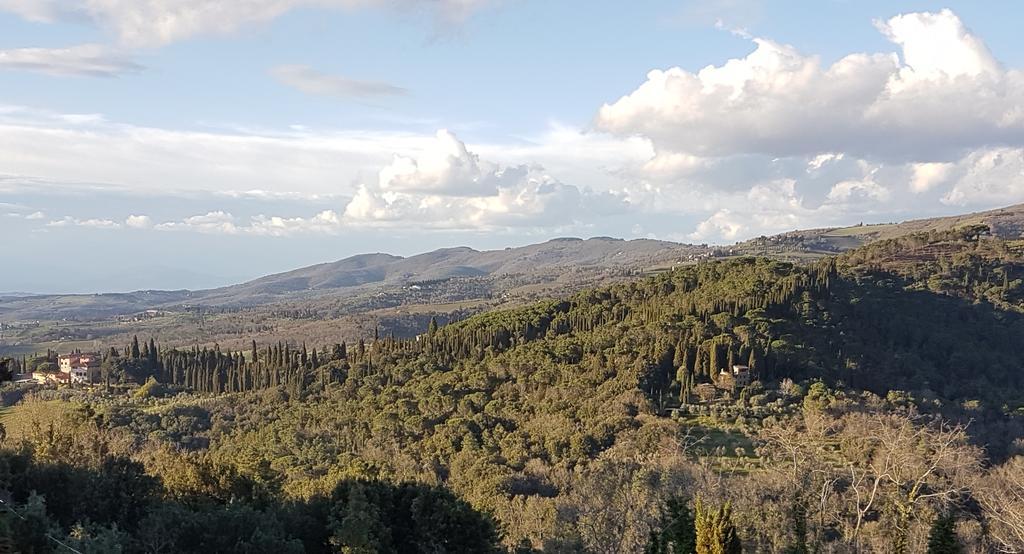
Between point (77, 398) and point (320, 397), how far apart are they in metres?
25.3

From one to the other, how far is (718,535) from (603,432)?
25251 millimetres

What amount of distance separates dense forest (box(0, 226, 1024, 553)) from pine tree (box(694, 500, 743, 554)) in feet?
0.19

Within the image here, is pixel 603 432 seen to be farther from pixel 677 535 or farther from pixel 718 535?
pixel 718 535

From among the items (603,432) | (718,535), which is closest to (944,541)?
(718,535)

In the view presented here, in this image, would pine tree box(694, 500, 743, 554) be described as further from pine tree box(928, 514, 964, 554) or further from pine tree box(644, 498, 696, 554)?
pine tree box(928, 514, 964, 554)

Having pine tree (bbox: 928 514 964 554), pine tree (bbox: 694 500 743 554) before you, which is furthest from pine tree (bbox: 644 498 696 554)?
pine tree (bbox: 928 514 964 554)

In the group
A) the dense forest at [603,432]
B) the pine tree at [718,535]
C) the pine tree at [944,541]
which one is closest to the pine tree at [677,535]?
the dense forest at [603,432]

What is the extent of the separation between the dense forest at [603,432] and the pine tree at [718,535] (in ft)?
0.19

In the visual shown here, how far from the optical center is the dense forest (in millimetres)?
24734

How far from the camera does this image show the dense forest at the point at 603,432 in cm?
2473

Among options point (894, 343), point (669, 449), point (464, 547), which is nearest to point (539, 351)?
point (669, 449)

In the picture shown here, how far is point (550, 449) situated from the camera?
148 feet

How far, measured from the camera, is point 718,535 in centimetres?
2089

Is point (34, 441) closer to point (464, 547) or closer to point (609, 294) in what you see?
point (464, 547)
